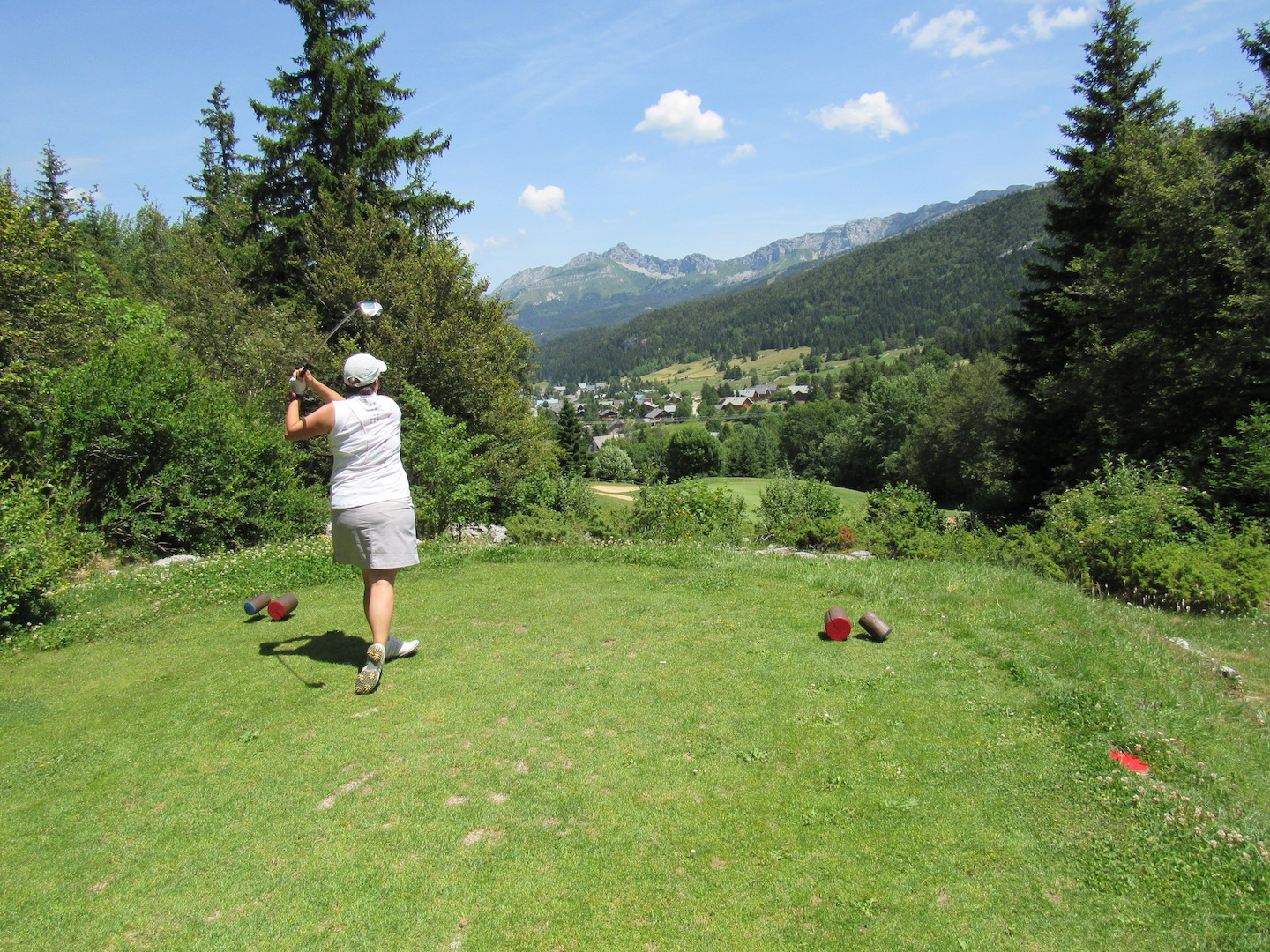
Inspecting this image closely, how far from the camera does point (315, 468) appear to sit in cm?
2372

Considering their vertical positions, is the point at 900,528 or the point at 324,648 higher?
the point at 324,648

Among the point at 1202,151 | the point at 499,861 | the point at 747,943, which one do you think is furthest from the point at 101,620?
the point at 1202,151

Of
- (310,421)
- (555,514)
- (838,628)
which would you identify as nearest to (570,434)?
(555,514)

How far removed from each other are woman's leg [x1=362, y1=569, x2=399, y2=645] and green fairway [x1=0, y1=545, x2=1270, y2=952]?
0.44 metres

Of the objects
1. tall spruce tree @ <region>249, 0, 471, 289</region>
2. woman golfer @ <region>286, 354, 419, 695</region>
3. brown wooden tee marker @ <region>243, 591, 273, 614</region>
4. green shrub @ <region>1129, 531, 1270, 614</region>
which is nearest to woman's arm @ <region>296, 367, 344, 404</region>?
woman golfer @ <region>286, 354, 419, 695</region>

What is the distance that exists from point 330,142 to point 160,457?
1721 centimetres

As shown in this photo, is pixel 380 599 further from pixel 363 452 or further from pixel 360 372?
pixel 360 372

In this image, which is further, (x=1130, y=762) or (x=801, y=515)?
(x=801, y=515)

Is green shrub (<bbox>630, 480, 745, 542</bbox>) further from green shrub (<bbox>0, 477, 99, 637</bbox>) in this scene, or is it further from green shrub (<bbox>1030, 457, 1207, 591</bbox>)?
green shrub (<bbox>0, 477, 99, 637</bbox>)

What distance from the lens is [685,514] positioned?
15805 millimetres

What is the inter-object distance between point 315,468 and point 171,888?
2210 cm

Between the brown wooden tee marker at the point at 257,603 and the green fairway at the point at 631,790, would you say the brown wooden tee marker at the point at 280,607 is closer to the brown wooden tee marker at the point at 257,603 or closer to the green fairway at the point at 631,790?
the brown wooden tee marker at the point at 257,603

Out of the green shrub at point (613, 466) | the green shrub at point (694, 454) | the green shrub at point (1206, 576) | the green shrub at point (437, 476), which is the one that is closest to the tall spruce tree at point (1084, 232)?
the green shrub at point (1206, 576)

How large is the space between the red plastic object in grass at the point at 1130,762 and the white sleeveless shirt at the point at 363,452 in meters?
5.68
